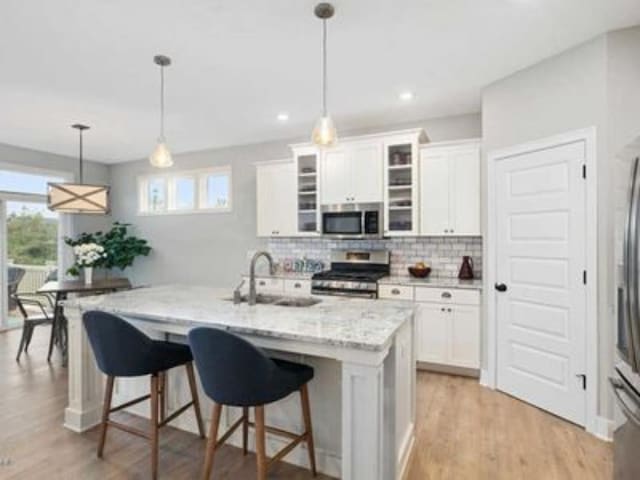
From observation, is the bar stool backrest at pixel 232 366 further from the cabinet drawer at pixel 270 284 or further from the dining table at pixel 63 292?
the dining table at pixel 63 292

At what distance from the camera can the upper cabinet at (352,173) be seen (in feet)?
14.0

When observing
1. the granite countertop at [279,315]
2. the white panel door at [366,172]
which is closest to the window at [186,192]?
the white panel door at [366,172]

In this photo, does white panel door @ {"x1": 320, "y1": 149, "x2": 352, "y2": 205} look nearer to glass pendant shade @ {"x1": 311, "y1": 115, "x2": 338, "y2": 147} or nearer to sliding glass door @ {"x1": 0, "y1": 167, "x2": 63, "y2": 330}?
glass pendant shade @ {"x1": 311, "y1": 115, "x2": 338, "y2": 147}

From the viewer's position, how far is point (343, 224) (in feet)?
14.7

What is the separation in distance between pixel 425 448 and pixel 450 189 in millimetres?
2546

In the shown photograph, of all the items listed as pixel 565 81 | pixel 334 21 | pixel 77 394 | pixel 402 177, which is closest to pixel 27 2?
pixel 334 21

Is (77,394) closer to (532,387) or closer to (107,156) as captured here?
(532,387)

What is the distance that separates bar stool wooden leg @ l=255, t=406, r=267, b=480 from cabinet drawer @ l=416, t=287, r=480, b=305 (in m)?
2.39

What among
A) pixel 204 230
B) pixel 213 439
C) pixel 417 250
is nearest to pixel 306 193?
pixel 417 250

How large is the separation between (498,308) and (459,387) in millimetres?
830

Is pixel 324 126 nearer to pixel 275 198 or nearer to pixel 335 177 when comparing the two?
pixel 335 177

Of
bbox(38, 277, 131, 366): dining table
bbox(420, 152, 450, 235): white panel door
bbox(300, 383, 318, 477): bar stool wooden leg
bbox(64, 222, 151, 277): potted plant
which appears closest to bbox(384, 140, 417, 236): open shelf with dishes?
bbox(420, 152, 450, 235): white panel door

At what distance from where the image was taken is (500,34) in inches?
105

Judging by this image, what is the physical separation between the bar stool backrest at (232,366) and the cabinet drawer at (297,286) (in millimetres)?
2589
